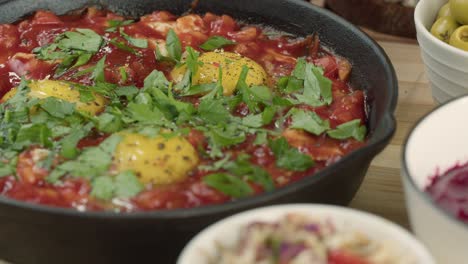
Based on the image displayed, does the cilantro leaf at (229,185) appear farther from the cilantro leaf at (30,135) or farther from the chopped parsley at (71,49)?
the chopped parsley at (71,49)

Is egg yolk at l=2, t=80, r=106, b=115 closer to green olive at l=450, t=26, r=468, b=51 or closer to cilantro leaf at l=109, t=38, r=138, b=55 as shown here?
cilantro leaf at l=109, t=38, r=138, b=55

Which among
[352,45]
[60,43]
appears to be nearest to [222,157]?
[352,45]

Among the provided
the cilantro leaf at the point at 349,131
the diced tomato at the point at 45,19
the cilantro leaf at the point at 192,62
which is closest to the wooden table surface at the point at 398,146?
the cilantro leaf at the point at 349,131

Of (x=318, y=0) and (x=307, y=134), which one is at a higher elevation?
(x=307, y=134)

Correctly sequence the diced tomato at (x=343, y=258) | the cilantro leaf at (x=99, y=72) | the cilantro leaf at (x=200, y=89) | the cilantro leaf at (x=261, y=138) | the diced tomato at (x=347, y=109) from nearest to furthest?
the diced tomato at (x=343, y=258) → the cilantro leaf at (x=261, y=138) → the diced tomato at (x=347, y=109) → the cilantro leaf at (x=200, y=89) → the cilantro leaf at (x=99, y=72)

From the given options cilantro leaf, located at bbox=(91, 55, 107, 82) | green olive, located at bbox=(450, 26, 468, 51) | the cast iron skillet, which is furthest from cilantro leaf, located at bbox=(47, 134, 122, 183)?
green olive, located at bbox=(450, 26, 468, 51)

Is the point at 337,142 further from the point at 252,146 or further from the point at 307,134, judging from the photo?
the point at 252,146
